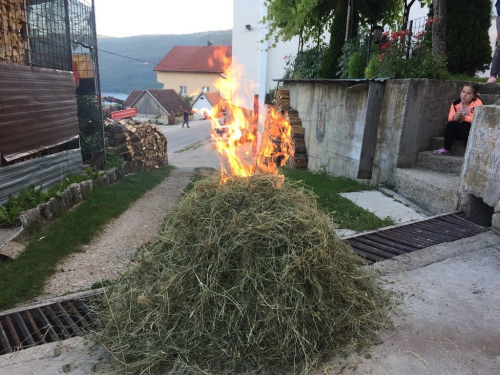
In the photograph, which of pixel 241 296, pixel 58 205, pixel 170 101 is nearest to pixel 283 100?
pixel 58 205

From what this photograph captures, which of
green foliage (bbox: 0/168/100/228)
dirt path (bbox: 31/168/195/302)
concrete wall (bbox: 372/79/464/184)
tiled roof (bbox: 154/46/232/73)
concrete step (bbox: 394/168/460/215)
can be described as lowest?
dirt path (bbox: 31/168/195/302)

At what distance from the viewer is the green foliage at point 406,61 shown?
7.50m

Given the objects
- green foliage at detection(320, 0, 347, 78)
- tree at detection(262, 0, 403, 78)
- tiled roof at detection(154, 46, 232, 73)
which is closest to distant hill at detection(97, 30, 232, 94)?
tiled roof at detection(154, 46, 232, 73)

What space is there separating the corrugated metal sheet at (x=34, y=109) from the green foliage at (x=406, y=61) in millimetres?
7909

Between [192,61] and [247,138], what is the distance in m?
43.9

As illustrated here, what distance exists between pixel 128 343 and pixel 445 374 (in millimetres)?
2458

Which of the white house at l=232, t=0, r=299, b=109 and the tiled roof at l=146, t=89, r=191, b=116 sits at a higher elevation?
the white house at l=232, t=0, r=299, b=109

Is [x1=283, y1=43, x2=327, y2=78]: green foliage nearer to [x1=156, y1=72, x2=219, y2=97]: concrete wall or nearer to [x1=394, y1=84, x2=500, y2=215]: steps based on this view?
[x1=394, y1=84, x2=500, y2=215]: steps

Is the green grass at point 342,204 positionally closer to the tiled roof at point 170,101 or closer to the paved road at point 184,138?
the paved road at point 184,138

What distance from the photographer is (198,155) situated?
24.3m

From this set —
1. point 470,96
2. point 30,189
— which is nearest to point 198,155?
point 30,189

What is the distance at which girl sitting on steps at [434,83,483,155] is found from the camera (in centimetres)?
680

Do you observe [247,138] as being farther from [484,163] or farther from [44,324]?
[44,324]

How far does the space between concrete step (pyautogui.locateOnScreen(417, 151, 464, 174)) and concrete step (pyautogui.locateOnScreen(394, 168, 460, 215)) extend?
0.36 feet
